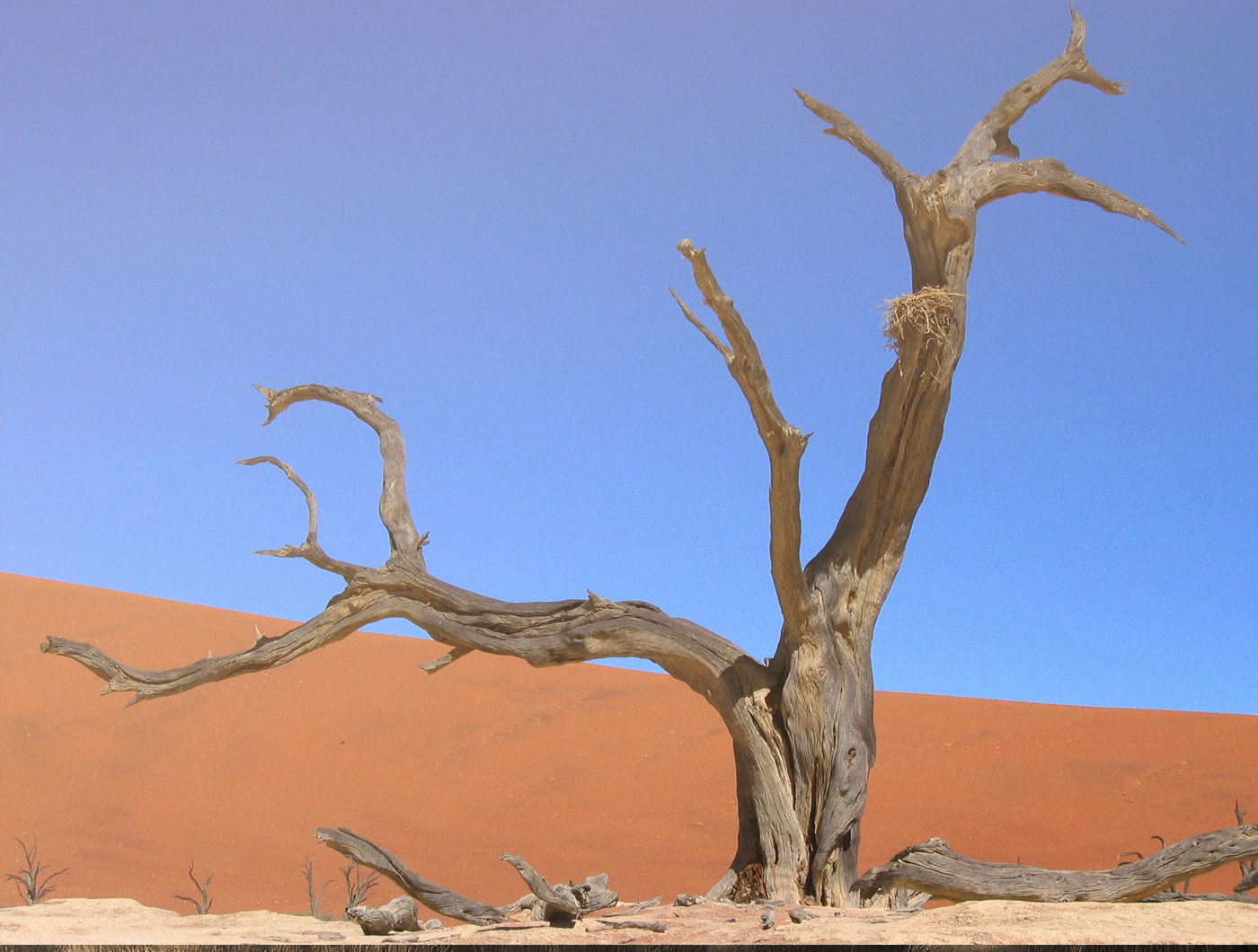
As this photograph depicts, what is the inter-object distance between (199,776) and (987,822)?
17.5 meters

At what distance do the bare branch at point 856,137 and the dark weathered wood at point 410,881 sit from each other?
5.60 metres

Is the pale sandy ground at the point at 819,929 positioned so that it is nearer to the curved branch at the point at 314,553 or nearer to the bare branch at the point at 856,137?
the curved branch at the point at 314,553

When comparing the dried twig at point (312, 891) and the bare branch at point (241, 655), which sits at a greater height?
the bare branch at point (241, 655)

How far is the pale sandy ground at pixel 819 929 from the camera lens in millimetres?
4816

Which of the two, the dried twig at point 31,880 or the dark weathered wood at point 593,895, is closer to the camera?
the dark weathered wood at point 593,895

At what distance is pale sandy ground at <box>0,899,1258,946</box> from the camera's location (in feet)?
15.8

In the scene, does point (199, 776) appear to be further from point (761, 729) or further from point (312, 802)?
point (761, 729)

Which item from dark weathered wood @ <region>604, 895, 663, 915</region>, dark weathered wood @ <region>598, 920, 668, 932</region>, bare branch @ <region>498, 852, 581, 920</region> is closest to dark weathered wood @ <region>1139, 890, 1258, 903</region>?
dark weathered wood @ <region>604, 895, 663, 915</region>

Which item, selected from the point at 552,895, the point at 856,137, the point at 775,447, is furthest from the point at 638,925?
the point at 856,137

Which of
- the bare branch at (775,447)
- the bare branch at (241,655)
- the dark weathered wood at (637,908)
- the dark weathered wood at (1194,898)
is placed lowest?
the dark weathered wood at (637,908)

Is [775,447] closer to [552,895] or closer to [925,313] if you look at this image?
[925,313]

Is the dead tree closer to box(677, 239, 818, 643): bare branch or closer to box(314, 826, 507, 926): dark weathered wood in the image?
box(677, 239, 818, 643): bare branch

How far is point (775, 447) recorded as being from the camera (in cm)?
652

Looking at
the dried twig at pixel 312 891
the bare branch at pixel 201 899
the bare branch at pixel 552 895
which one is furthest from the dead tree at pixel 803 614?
the dried twig at pixel 312 891
